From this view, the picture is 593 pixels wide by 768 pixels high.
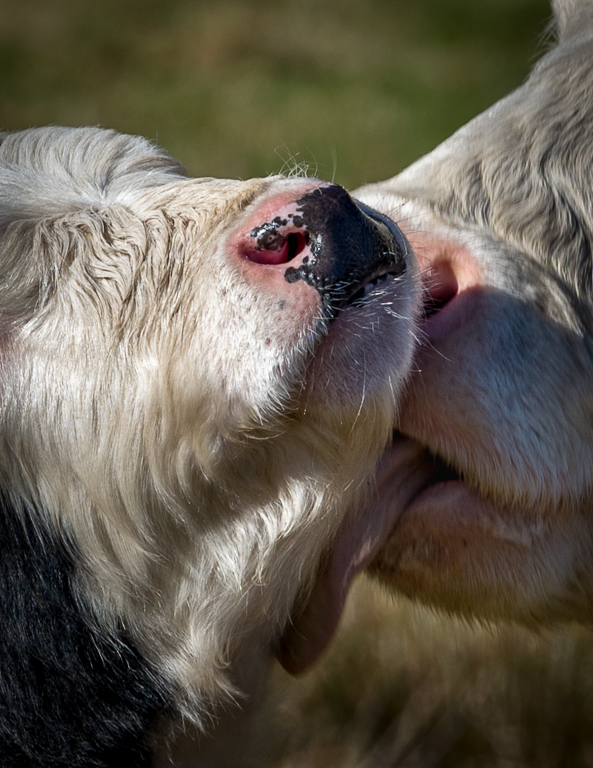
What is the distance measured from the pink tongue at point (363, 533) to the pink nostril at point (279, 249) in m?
0.37

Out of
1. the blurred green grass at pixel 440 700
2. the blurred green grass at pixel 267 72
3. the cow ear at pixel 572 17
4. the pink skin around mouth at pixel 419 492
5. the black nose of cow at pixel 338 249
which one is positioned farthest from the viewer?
the blurred green grass at pixel 267 72

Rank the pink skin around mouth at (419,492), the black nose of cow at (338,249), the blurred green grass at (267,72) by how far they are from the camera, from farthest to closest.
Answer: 1. the blurred green grass at (267,72)
2. the pink skin around mouth at (419,492)
3. the black nose of cow at (338,249)

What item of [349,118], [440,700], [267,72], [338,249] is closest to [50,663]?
[338,249]

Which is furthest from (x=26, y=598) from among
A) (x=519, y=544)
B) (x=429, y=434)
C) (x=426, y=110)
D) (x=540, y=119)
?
(x=426, y=110)

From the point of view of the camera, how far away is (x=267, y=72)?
7559 mm

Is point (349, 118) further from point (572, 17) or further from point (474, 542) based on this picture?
point (474, 542)

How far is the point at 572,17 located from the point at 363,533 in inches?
40.0

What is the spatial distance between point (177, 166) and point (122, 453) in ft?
1.81

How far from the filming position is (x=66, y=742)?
1369mm

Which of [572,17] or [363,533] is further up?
[572,17]

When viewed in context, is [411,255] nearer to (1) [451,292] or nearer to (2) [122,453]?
(1) [451,292]

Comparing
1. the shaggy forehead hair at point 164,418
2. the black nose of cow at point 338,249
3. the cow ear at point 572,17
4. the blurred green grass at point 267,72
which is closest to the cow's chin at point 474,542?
the shaggy forehead hair at point 164,418

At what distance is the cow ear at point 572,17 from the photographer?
1.76 m

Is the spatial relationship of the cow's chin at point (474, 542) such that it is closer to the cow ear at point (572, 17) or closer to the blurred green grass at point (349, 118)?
the blurred green grass at point (349, 118)
